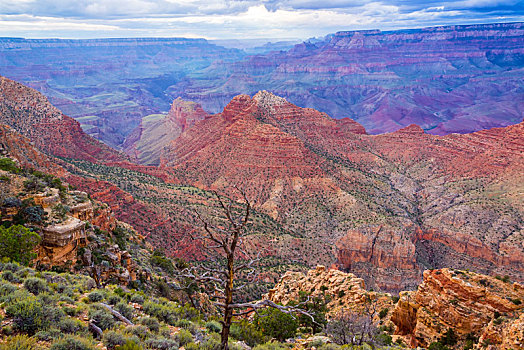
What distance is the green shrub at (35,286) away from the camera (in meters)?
14.6

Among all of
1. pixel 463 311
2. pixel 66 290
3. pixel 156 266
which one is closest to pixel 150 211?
pixel 156 266

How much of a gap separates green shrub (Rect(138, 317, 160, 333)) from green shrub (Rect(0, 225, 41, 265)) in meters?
9.50

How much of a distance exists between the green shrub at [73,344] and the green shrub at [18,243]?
11.3m

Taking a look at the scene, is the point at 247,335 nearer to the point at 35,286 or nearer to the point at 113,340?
the point at 113,340

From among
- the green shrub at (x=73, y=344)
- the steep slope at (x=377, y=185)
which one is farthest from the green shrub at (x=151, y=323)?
the steep slope at (x=377, y=185)

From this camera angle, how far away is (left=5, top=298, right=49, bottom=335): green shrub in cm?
1080

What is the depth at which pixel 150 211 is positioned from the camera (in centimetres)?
5178

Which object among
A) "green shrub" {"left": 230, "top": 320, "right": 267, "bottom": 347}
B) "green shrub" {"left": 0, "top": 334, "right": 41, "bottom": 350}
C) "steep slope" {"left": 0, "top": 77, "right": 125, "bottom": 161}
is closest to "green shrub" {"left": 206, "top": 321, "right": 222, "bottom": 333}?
"green shrub" {"left": 230, "top": 320, "right": 267, "bottom": 347}

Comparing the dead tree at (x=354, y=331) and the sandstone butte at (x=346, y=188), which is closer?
the dead tree at (x=354, y=331)

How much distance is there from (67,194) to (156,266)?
32.6 feet

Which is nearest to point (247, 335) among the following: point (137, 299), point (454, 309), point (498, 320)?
point (137, 299)

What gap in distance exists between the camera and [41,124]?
8712 cm

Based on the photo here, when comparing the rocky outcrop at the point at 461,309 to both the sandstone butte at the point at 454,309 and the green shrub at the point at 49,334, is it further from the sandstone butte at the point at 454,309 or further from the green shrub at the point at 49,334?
the green shrub at the point at 49,334

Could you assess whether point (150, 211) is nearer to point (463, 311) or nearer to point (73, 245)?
point (73, 245)
